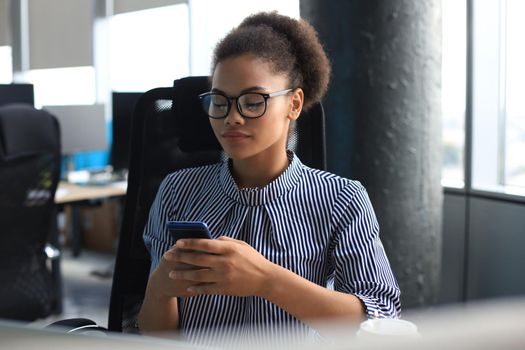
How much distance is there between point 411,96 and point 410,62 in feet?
0.43

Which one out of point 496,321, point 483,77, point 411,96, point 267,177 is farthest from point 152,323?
point 483,77

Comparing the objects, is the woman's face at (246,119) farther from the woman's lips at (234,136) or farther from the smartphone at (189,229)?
the smartphone at (189,229)

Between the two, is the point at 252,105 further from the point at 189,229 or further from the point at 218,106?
the point at 189,229

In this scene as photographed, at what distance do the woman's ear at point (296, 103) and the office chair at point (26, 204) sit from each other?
122 centimetres

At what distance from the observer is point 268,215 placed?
132 centimetres

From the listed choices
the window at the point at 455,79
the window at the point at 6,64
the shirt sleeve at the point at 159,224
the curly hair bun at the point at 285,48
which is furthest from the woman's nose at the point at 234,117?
the window at the point at 6,64

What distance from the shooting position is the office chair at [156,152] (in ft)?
4.86

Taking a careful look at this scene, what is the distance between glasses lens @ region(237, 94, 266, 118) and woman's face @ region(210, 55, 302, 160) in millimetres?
10

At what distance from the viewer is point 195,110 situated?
148cm

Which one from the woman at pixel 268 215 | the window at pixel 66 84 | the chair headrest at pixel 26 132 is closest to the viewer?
the woman at pixel 268 215

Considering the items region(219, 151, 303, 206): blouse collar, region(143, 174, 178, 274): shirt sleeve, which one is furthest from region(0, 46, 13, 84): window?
region(219, 151, 303, 206): blouse collar

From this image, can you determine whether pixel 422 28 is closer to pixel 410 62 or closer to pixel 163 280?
pixel 410 62

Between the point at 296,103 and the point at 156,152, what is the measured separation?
372 millimetres

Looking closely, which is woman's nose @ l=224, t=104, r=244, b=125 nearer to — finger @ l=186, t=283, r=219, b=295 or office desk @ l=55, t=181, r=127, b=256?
finger @ l=186, t=283, r=219, b=295
